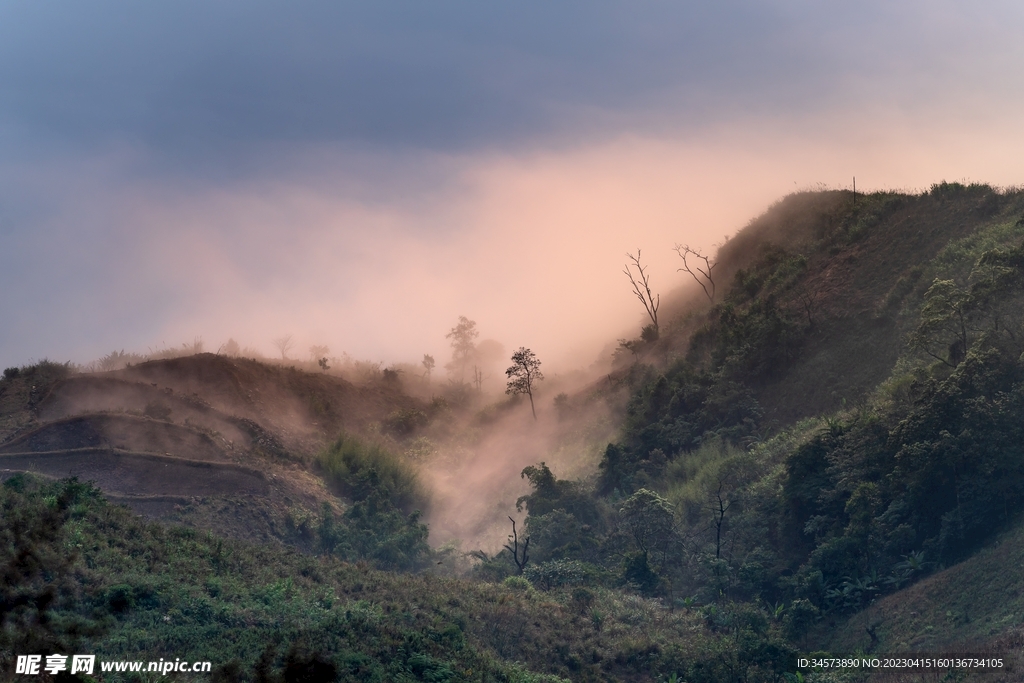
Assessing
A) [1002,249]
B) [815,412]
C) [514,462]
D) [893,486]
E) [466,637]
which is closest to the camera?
[466,637]

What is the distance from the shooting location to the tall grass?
57.2 meters

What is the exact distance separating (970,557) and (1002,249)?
47.2 feet

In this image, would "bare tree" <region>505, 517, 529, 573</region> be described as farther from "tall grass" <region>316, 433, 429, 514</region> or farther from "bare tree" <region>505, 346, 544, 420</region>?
"bare tree" <region>505, 346, 544, 420</region>

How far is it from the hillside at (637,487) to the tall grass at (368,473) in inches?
6.8

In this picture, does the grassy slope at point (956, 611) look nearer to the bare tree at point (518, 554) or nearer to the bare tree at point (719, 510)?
Answer: the bare tree at point (719, 510)

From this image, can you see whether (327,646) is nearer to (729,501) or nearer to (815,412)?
(729,501)

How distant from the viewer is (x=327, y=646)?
2495 centimetres

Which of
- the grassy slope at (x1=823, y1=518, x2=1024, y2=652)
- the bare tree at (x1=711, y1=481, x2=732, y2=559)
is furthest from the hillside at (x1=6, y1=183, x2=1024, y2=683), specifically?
the bare tree at (x1=711, y1=481, x2=732, y2=559)

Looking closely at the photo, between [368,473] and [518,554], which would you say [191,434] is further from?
[518,554]

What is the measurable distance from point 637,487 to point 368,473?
16903mm

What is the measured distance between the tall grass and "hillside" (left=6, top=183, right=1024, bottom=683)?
0.17 m

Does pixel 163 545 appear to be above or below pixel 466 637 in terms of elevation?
above

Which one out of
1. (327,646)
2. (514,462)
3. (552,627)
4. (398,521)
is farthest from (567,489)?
(327,646)

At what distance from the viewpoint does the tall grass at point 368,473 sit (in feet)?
188
